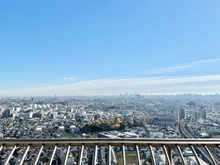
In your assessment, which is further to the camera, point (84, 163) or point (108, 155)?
point (84, 163)

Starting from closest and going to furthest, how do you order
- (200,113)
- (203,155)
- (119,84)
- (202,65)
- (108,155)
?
(108,155) < (203,155) < (200,113) < (202,65) < (119,84)

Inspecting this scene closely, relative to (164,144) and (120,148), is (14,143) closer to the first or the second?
(120,148)

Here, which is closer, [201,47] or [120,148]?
[120,148]

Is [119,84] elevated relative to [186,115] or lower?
elevated

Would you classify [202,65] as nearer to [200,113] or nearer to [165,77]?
[200,113]

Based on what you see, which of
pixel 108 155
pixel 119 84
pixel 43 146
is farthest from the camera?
pixel 119 84

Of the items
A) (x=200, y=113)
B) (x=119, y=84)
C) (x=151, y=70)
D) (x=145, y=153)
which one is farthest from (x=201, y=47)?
(x=119, y=84)

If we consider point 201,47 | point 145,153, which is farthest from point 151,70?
point 145,153

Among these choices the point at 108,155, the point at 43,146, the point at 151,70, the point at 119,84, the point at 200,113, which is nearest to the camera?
the point at 108,155

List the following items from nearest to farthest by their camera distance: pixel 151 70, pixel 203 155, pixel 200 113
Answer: pixel 203 155 → pixel 200 113 → pixel 151 70
